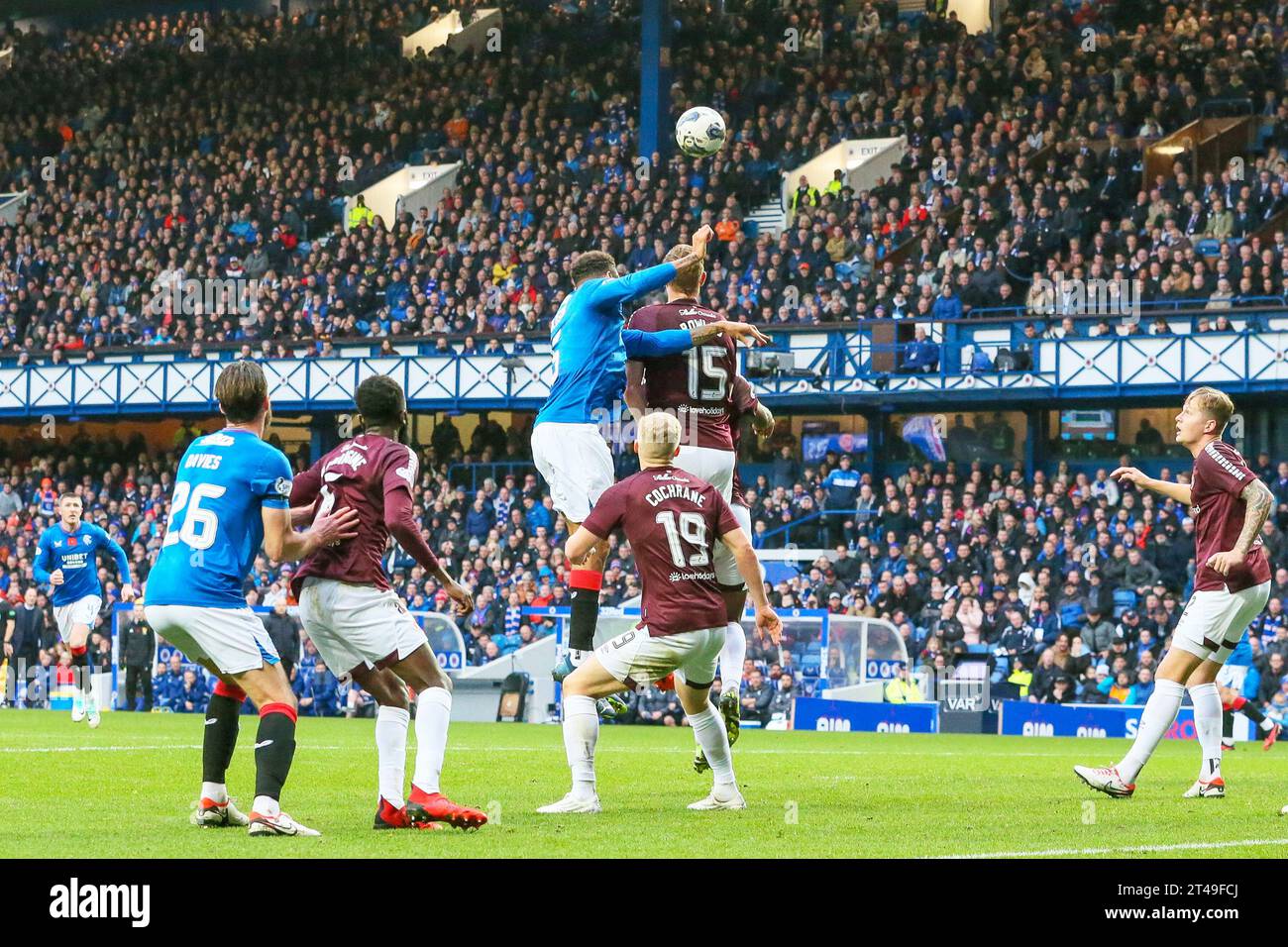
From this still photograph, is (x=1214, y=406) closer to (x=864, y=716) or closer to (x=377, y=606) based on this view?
(x=377, y=606)

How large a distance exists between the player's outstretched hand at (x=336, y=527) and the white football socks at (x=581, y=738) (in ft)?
5.43

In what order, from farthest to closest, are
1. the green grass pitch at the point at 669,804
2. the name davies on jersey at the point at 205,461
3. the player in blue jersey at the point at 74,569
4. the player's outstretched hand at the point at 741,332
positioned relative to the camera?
1. the player in blue jersey at the point at 74,569
2. the player's outstretched hand at the point at 741,332
3. the name davies on jersey at the point at 205,461
4. the green grass pitch at the point at 669,804

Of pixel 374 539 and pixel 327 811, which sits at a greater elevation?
pixel 374 539

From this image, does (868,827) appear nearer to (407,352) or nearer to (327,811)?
(327,811)

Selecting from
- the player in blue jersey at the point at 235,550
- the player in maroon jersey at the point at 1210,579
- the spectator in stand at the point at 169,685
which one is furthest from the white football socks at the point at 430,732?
the spectator in stand at the point at 169,685

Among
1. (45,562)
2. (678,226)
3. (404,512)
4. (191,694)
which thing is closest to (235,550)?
(404,512)

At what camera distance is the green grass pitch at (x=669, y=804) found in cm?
844

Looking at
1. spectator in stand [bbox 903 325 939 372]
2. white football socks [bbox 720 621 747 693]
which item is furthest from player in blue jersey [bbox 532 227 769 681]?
spectator in stand [bbox 903 325 939 372]

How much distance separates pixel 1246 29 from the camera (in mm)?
36344

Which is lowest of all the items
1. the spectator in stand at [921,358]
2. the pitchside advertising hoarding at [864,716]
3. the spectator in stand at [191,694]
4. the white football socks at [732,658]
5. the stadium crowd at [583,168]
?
the spectator in stand at [191,694]

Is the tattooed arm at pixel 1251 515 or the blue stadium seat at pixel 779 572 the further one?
the blue stadium seat at pixel 779 572

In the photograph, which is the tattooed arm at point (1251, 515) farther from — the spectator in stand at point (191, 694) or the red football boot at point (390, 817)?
the spectator in stand at point (191, 694)

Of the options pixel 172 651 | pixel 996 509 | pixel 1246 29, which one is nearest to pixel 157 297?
pixel 172 651

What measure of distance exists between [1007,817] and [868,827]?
99 centimetres
